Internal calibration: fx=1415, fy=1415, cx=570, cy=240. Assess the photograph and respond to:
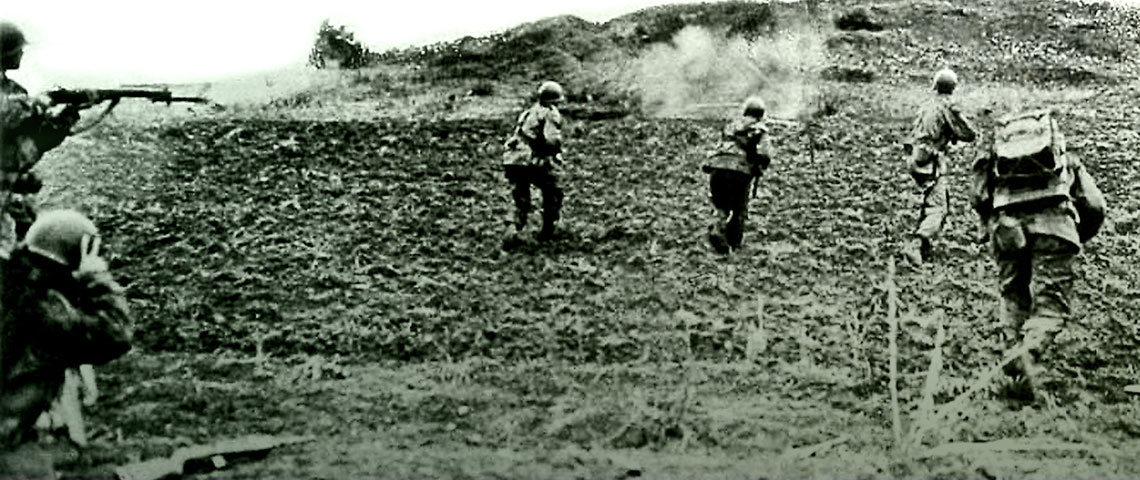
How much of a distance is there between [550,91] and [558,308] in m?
0.91

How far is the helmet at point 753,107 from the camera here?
5652 millimetres

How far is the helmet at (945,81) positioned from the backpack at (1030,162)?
43 centimetres

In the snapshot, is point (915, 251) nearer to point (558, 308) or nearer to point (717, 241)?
point (717, 241)

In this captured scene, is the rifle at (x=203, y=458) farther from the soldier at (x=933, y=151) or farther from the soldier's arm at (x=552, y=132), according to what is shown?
the soldier at (x=933, y=151)

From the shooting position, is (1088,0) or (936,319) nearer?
(936,319)

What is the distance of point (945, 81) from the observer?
5730 millimetres

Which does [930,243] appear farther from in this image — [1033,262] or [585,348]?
[585,348]

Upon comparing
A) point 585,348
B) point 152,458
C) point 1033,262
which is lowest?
point 152,458

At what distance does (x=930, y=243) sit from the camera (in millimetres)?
5562

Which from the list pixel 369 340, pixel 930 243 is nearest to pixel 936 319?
pixel 930 243

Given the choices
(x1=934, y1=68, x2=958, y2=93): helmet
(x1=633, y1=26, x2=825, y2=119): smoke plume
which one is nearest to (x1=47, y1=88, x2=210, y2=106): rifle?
(x1=633, y1=26, x2=825, y2=119): smoke plume

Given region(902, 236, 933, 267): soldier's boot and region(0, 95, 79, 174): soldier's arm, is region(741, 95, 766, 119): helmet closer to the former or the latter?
region(902, 236, 933, 267): soldier's boot

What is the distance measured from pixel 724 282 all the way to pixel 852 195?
0.76m

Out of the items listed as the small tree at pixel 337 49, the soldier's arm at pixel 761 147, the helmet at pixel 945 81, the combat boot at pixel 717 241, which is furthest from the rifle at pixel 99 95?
the helmet at pixel 945 81
